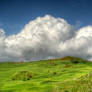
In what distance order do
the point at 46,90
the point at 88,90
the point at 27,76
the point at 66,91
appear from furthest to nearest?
the point at 27,76, the point at 46,90, the point at 66,91, the point at 88,90

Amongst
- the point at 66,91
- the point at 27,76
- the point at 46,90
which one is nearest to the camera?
the point at 66,91

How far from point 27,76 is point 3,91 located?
5044 cm

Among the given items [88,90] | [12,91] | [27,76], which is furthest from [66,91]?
[27,76]

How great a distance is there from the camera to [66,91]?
145 feet

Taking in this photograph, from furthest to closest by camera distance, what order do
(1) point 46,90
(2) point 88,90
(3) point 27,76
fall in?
(3) point 27,76
(1) point 46,90
(2) point 88,90

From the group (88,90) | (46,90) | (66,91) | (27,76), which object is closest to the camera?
(88,90)

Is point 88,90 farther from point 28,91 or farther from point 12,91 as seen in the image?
point 12,91

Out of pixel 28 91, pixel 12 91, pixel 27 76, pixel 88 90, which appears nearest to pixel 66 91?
pixel 88 90

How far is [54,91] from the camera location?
Answer: 150 ft

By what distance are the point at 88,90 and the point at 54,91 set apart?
10177mm

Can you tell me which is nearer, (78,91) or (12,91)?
(78,91)

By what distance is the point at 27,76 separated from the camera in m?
103

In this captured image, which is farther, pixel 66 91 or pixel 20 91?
pixel 20 91

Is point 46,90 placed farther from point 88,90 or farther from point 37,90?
point 88,90
